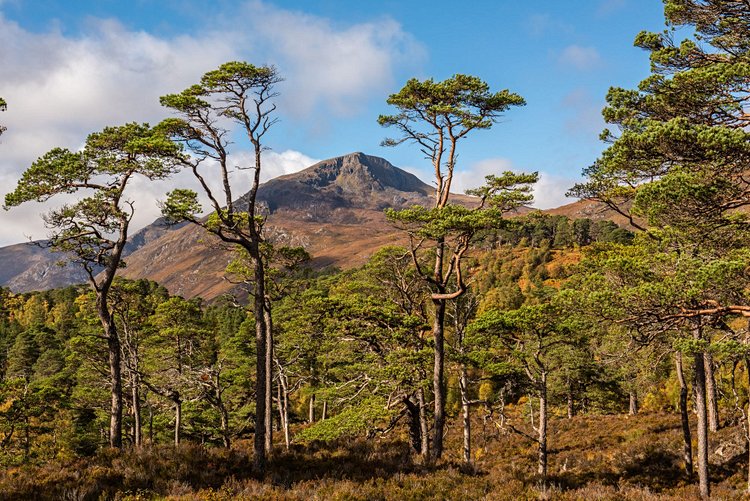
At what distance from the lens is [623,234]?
283 feet

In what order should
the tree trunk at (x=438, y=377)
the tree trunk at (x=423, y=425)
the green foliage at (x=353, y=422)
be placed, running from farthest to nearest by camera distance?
1. the tree trunk at (x=423, y=425)
2. the green foliage at (x=353, y=422)
3. the tree trunk at (x=438, y=377)

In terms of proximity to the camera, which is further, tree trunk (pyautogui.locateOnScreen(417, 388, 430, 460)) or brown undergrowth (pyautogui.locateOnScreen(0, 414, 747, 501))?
tree trunk (pyautogui.locateOnScreen(417, 388, 430, 460))

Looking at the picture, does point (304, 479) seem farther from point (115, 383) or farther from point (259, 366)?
point (115, 383)

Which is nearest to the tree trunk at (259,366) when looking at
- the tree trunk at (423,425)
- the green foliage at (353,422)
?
the green foliage at (353,422)

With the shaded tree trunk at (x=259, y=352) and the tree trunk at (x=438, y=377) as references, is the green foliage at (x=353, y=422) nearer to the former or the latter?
the tree trunk at (x=438, y=377)

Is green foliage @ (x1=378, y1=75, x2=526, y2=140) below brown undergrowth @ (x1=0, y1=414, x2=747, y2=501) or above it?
above

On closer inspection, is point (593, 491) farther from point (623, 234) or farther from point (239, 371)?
point (623, 234)

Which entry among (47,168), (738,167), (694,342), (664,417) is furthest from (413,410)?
(664,417)

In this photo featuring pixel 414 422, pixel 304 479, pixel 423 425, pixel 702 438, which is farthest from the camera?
pixel 414 422

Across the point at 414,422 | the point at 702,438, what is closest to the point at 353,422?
the point at 414,422

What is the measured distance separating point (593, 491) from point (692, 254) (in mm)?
6289

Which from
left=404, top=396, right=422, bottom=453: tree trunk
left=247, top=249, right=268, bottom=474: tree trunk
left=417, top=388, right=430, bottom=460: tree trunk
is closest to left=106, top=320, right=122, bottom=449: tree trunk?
left=247, top=249, right=268, bottom=474: tree trunk

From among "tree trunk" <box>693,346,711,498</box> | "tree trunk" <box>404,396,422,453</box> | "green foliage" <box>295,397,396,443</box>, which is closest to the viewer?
"tree trunk" <box>693,346,711,498</box>

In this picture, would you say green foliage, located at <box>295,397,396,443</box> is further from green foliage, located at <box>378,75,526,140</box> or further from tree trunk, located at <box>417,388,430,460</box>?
green foliage, located at <box>378,75,526,140</box>
